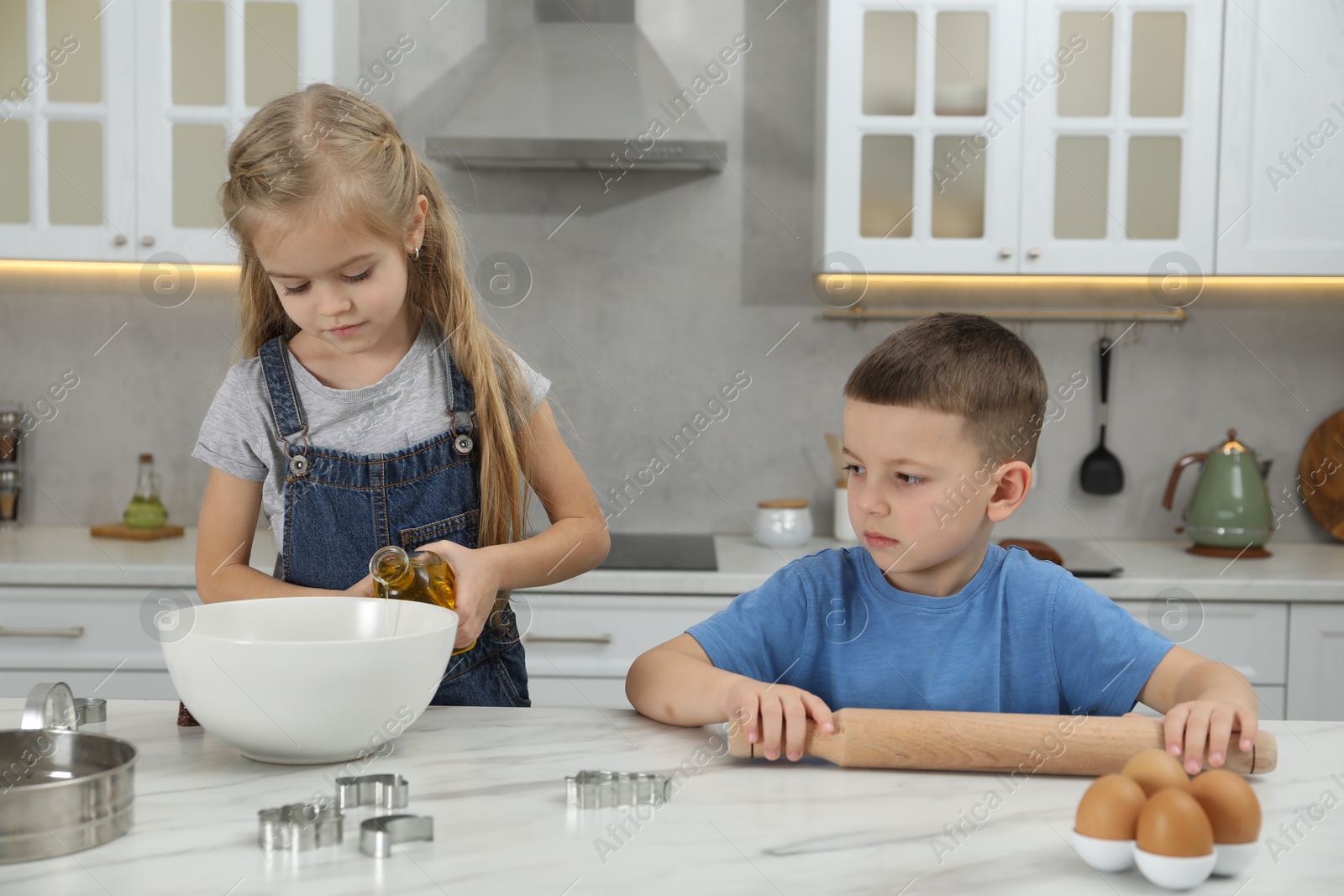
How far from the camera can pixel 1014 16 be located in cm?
216

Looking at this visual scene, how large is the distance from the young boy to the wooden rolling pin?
167mm

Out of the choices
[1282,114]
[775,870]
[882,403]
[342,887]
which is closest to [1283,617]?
[1282,114]

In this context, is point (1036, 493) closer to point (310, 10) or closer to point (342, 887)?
point (310, 10)

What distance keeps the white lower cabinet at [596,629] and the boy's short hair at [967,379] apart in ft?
3.55

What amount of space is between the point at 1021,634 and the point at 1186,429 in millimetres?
1741

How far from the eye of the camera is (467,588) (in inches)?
37.4

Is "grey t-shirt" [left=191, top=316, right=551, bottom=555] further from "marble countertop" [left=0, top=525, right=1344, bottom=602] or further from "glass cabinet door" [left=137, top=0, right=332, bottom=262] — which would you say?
"glass cabinet door" [left=137, top=0, right=332, bottom=262]

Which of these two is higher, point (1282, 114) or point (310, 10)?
point (310, 10)

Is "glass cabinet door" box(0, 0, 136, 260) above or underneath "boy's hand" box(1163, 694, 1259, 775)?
above

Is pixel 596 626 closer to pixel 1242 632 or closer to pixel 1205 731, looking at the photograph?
pixel 1242 632

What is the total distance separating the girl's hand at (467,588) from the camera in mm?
933

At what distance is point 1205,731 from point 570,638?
1.42 meters

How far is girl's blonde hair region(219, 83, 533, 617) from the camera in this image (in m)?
1.03

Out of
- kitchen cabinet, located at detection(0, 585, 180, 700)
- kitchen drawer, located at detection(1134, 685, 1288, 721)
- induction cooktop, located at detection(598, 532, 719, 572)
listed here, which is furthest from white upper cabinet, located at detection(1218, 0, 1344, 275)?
kitchen cabinet, located at detection(0, 585, 180, 700)
